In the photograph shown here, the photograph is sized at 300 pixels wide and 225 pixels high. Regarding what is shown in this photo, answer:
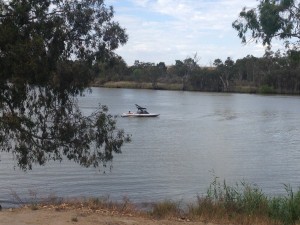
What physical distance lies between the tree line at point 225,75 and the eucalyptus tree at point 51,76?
88682mm

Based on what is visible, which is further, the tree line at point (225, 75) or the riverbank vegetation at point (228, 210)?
the tree line at point (225, 75)

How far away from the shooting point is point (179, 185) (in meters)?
16.6

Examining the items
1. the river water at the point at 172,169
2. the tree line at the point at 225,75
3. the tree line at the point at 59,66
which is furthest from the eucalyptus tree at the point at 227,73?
the tree line at the point at 59,66

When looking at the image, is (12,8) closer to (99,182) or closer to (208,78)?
(99,182)

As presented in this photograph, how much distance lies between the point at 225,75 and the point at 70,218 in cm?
10810

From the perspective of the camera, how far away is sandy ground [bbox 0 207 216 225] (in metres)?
7.56

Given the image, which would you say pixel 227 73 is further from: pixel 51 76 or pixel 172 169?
pixel 51 76

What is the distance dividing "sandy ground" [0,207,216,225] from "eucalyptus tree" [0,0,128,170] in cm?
165

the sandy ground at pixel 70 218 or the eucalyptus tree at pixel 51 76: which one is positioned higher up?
the eucalyptus tree at pixel 51 76

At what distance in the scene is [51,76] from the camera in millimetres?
9258

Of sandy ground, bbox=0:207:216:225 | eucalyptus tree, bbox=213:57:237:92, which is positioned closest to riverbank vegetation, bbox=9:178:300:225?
sandy ground, bbox=0:207:216:225

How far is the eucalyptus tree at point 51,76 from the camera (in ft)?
28.4

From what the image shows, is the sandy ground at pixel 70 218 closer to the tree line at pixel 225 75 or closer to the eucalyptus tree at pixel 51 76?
the eucalyptus tree at pixel 51 76

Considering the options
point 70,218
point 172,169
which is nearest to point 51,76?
point 70,218
